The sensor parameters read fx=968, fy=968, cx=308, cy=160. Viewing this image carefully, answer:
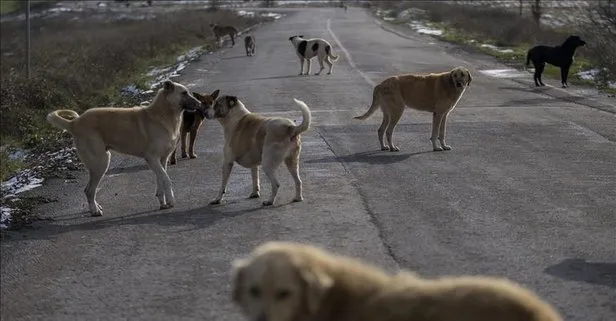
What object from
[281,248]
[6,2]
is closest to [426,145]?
[281,248]

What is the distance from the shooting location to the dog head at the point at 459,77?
14906 mm

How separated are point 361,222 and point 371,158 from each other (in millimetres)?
4386

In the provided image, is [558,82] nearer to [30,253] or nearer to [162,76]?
[162,76]

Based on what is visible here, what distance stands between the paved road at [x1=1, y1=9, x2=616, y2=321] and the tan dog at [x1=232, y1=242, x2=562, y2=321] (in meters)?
2.73

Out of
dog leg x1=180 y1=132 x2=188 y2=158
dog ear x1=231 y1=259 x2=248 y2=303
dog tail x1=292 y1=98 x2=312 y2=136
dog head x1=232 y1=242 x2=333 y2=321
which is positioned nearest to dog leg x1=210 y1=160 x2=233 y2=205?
dog tail x1=292 y1=98 x2=312 y2=136

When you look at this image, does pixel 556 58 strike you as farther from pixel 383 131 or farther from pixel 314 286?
pixel 314 286

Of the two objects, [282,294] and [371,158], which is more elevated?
[282,294]

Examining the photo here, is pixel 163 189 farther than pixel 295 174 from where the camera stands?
No

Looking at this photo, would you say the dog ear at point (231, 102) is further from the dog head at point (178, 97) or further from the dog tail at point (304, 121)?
the dog tail at point (304, 121)

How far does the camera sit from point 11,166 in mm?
14812

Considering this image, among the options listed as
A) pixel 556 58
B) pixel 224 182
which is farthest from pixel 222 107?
pixel 556 58

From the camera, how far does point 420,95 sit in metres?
15.2

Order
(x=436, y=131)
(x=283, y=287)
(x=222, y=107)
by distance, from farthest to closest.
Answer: (x=436, y=131) < (x=222, y=107) < (x=283, y=287)

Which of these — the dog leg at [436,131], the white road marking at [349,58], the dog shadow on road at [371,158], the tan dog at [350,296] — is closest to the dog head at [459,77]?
the dog leg at [436,131]
